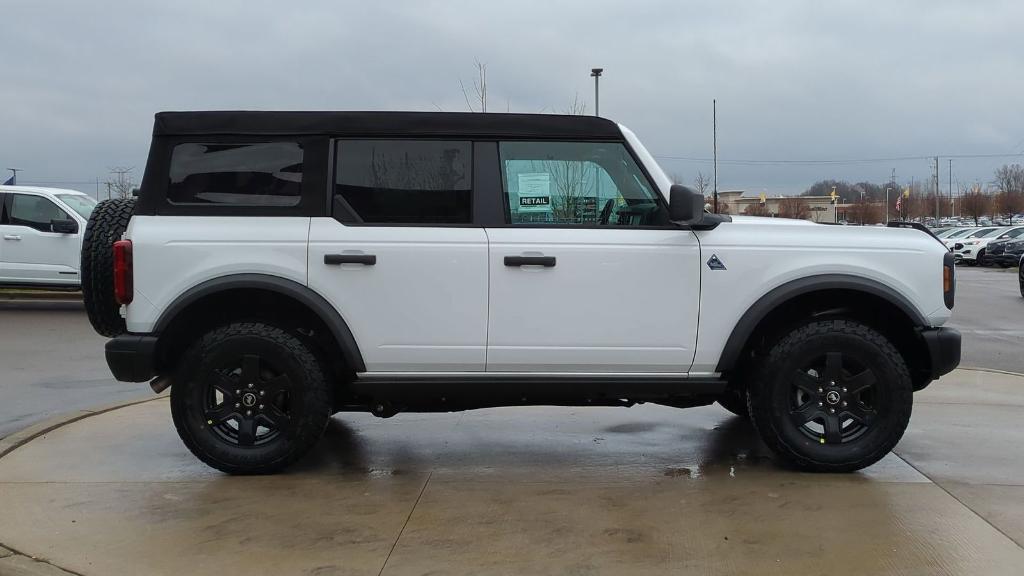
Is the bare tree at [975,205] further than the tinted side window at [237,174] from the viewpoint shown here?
Yes

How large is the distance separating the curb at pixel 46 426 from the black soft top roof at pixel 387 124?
2.32m

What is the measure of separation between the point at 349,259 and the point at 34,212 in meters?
11.9

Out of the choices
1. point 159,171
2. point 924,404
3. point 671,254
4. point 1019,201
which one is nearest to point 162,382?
point 159,171

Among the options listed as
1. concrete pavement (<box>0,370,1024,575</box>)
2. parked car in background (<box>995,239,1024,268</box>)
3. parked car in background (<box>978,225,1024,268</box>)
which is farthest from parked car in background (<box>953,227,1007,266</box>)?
concrete pavement (<box>0,370,1024,575</box>)

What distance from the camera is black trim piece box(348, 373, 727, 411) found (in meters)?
4.89

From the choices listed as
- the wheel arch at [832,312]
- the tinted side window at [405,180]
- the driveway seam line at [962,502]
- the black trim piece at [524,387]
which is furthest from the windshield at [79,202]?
the driveway seam line at [962,502]

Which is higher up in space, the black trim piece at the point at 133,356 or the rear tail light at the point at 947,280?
the rear tail light at the point at 947,280

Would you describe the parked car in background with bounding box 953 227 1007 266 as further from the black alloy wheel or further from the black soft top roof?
the black soft top roof

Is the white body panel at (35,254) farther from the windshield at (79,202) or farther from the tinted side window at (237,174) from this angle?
the tinted side window at (237,174)

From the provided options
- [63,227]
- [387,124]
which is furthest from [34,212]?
[387,124]

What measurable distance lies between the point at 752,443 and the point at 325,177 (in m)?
3.13

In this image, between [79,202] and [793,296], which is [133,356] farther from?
[79,202]

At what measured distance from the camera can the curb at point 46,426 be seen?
18.8 ft

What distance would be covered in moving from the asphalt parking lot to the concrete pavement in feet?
0.04
